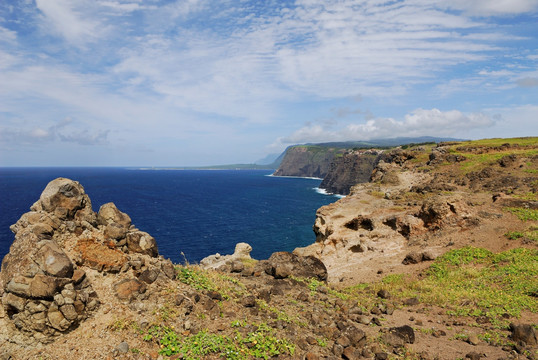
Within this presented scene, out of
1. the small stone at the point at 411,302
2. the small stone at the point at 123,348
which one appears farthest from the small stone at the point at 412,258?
the small stone at the point at 123,348

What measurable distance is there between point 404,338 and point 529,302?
822cm

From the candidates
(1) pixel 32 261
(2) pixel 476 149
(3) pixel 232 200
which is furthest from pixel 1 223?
(2) pixel 476 149

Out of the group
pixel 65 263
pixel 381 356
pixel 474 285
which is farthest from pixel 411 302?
pixel 65 263

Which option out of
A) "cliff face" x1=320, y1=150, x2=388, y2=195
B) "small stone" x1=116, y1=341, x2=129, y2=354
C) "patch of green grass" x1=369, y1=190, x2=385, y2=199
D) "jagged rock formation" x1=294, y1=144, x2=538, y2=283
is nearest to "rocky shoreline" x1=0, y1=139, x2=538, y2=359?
"small stone" x1=116, y1=341, x2=129, y2=354

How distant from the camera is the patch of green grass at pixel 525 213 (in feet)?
80.3

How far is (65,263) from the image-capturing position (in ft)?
32.6

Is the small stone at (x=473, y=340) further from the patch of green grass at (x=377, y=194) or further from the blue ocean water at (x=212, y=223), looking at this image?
the blue ocean water at (x=212, y=223)

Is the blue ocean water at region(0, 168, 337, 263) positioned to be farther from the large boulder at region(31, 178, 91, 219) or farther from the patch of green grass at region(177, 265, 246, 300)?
the large boulder at region(31, 178, 91, 219)

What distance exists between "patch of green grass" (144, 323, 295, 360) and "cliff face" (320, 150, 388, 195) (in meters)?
164

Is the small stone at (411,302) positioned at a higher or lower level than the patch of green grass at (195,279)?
lower

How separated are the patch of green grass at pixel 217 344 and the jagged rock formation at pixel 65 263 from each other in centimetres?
210

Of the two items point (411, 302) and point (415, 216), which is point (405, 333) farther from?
point (415, 216)

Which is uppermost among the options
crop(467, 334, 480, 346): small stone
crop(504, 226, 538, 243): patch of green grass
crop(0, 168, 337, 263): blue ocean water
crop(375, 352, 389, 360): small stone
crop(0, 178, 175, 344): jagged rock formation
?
crop(0, 178, 175, 344): jagged rock formation

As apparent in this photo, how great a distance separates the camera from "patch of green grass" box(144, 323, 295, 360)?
944cm
